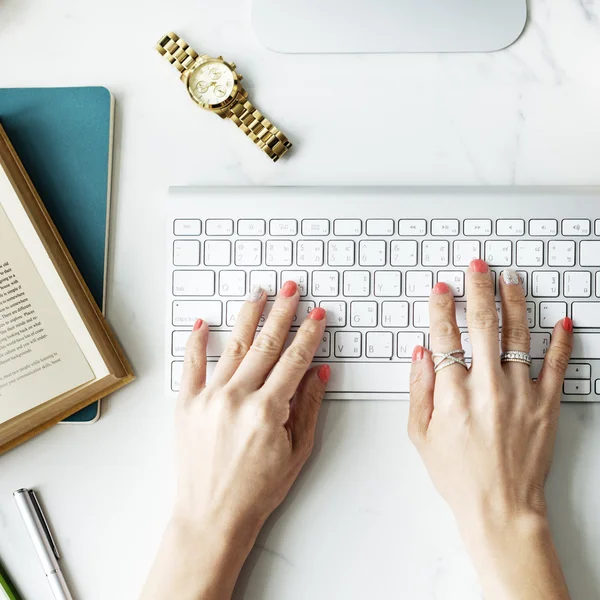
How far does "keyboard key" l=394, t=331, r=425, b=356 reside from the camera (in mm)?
688

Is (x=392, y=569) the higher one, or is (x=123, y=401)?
(x=123, y=401)

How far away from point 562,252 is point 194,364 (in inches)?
17.5

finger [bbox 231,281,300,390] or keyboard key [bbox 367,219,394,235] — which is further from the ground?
keyboard key [bbox 367,219,394,235]

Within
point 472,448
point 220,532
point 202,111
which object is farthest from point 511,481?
point 202,111

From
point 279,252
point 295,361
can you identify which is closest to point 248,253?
point 279,252

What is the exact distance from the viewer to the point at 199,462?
2.24ft

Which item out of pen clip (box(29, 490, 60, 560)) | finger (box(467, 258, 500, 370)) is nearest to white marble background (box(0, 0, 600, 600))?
pen clip (box(29, 490, 60, 560))

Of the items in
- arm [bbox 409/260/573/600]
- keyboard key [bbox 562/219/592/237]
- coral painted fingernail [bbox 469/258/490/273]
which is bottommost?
arm [bbox 409/260/573/600]

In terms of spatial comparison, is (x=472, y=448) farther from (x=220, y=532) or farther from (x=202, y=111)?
(x=202, y=111)

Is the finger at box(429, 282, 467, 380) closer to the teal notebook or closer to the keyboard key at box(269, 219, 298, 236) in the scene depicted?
the keyboard key at box(269, 219, 298, 236)

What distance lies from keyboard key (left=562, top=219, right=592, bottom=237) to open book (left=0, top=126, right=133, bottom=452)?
1.80 ft

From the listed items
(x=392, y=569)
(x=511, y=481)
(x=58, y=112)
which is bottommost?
(x=392, y=569)

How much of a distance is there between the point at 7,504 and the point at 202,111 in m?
0.54

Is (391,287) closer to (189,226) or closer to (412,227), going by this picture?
(412,227)
